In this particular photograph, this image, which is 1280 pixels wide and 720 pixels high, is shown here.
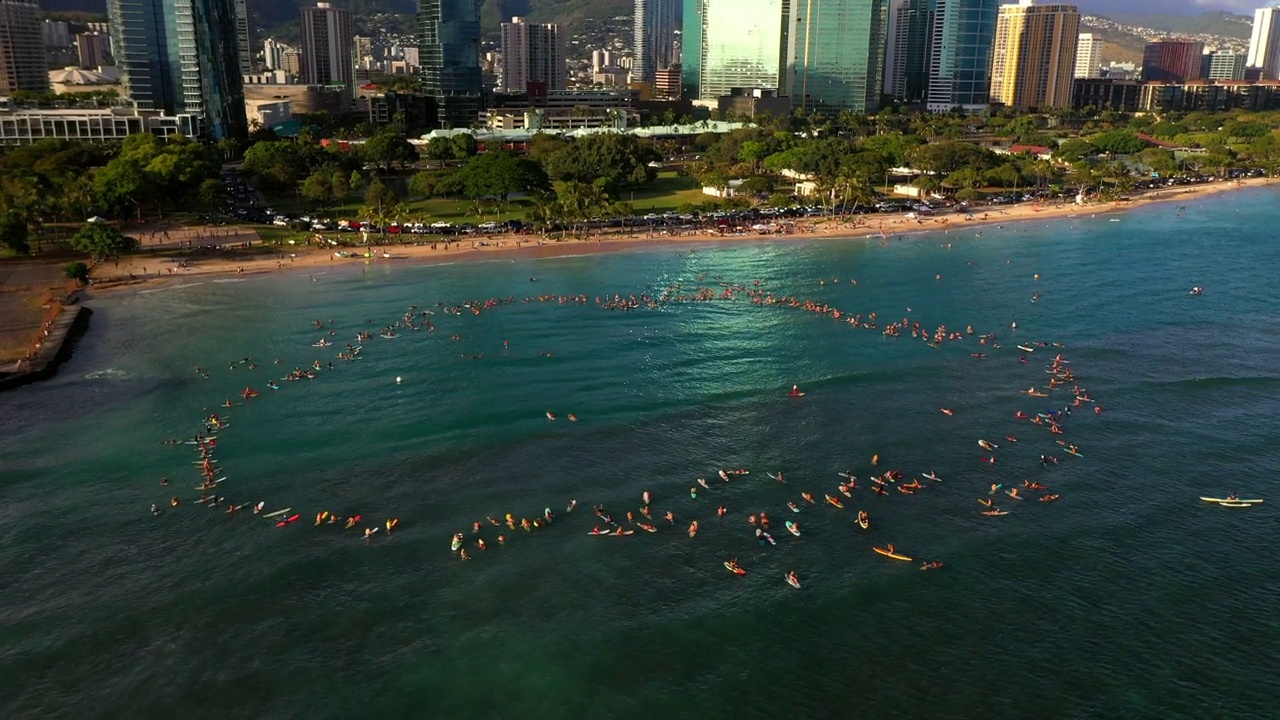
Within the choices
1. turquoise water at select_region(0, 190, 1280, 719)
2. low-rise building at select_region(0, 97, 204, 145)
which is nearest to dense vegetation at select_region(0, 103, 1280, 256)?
low-rise building at select_region(0, 97, 204, 145)

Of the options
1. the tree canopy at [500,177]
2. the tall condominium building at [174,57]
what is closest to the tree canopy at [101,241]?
the tree canopy at [500,177]

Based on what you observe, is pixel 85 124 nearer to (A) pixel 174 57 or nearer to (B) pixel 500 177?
(A) pixel 174 57

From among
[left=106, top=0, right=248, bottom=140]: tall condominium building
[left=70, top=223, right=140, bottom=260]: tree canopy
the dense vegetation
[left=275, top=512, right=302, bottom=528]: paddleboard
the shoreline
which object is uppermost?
[left=106, top=0, right=248, bottom=140]: tall condominium building

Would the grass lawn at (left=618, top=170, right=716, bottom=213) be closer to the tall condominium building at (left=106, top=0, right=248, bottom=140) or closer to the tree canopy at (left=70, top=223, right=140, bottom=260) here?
the tree canopy at (left=70, top=223, right=140, bottom=260)

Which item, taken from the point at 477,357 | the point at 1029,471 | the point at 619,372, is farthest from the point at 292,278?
the point at 1029,471

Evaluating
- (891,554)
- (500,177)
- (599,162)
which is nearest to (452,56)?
(599,162)

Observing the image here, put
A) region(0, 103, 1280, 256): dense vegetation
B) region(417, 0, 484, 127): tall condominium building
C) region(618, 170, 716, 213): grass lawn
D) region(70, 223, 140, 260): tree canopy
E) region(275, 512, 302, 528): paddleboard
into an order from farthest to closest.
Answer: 1. region(417, 0, 484, 127): tall condominium building
2. region(618, 170, 716, 213): grass lawn
3. region(0, 103, 1280, 256): dense vegetation
4. region(70, 223, 140, 260): tree canopy
5. region(275, 512, 302, 528): paddleboard
